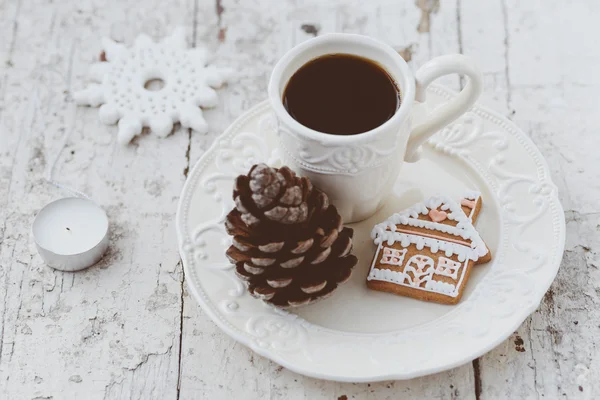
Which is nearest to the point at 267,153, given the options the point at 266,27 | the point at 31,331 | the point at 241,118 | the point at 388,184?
the point at 241,118

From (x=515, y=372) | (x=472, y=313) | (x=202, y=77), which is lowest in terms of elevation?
(x=515, y=372)

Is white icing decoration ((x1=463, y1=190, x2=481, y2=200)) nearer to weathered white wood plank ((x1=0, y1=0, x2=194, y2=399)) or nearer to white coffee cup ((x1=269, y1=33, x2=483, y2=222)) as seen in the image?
white coffee cup ((x1=269, y1=33, x2=483, y2=222))

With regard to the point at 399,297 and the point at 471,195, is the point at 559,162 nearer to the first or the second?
the point at 471,195

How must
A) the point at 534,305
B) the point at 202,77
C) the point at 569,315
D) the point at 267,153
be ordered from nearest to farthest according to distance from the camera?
the point at 534,305 < the point at 569,315 < the point at 267,153 < the point at 202,77

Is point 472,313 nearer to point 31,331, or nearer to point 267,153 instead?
point 267,153

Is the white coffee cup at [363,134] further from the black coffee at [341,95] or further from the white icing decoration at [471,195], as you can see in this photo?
the white icing decoration at [471,195]

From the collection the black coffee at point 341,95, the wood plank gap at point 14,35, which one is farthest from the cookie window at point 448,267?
the wood plank gap at point 14,35

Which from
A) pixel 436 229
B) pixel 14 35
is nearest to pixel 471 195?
pixel 436 229

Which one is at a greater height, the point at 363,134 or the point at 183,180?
the point at 363,134
